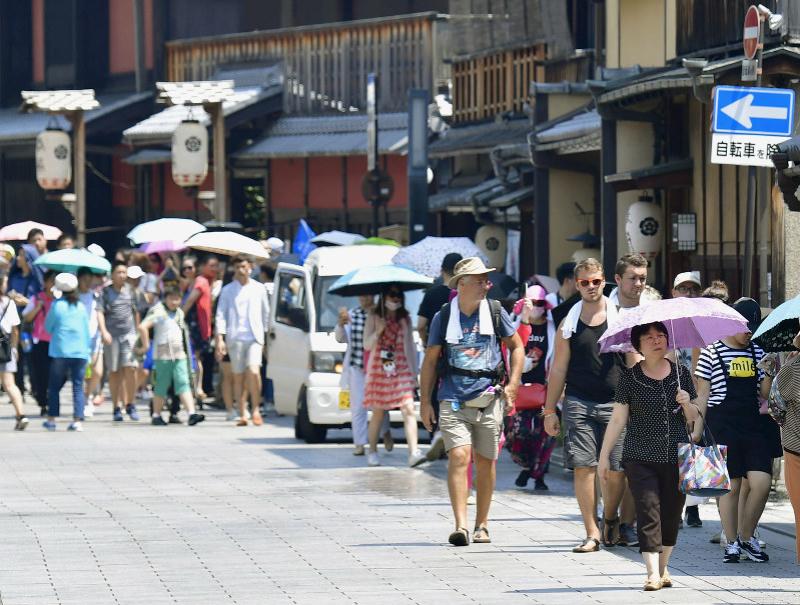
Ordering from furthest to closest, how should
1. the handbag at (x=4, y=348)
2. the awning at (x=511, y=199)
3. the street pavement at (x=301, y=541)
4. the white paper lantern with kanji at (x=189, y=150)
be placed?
1. the white paper lantern with kanji at (x=189, y=150)
2. the awning at (x=511, y=199)
3. the handbag at (x=4, y=348)
4. the street pavement at (x=301, y=541)

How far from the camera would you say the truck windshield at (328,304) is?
20.1m

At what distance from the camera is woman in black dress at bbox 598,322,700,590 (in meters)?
10.3

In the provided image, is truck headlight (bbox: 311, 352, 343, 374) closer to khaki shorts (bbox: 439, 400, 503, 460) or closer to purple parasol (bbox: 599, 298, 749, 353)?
khaki shorts (bbox: 439, 400, 503, 460)

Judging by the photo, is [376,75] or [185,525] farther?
[376,75]

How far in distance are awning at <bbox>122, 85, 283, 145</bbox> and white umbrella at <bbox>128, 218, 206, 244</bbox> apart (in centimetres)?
404

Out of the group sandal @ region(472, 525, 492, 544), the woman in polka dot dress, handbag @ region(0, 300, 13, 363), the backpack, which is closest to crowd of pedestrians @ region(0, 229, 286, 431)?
handbag @ region(0, 300, 13, 363)

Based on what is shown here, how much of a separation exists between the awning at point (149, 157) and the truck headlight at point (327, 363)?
1593cm

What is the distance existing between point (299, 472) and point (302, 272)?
4266mm

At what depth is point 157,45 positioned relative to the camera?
3666 cm

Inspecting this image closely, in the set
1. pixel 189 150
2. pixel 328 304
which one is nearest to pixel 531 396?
pixel 328 304

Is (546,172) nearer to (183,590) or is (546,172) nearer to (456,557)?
(456,557)

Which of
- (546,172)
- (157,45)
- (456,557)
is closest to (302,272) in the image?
(546,172)

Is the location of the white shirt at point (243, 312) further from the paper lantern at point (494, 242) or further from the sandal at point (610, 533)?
the sandal at point (610, 533)

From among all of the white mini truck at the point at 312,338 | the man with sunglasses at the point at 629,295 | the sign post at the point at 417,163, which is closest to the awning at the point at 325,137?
the sign post at the point at 417,163
